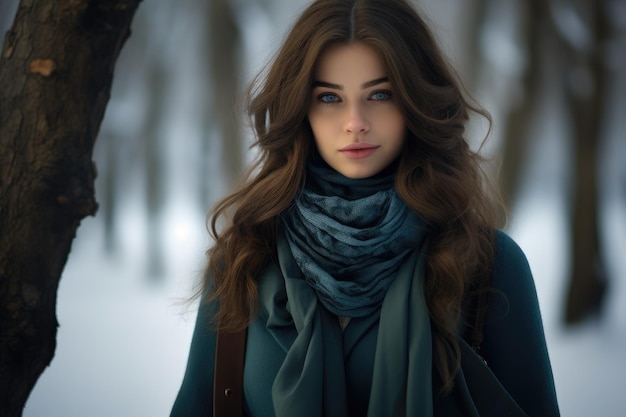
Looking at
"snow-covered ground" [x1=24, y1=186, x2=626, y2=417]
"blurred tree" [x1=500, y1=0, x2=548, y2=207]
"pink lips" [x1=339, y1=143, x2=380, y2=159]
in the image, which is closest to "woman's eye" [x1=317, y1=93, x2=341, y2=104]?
"pink lips" [x1=339, y1=143, x2=380, y2=159]

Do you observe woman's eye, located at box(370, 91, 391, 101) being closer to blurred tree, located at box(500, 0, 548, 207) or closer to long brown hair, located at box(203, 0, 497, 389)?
long brown hair, located at box(203, 0, 497, 389)

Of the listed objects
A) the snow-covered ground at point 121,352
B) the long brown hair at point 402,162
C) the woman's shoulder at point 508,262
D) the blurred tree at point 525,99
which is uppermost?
the blurred tree at point 525,99

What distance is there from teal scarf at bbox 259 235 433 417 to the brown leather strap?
0.12 meters

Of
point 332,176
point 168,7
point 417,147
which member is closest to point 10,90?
point 332,176

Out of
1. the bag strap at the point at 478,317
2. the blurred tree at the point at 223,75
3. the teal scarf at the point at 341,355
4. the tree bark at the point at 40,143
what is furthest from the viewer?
the blurred tree at the point at 223,75

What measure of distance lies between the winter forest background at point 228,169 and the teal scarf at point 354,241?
0.57 m

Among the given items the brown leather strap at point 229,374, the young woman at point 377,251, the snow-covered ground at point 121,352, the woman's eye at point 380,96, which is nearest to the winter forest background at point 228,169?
the snow-covered ground at point 121,352

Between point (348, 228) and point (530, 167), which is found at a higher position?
point (530, 167)

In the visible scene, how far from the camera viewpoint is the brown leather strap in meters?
1.55

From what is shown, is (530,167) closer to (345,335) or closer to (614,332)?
(614,332)

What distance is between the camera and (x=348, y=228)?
4.71 ft

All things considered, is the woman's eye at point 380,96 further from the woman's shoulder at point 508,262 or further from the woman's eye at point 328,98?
the woman's shoulder at point 508,262

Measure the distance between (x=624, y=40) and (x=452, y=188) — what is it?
8.12 feet

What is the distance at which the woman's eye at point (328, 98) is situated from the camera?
4.85 ft
